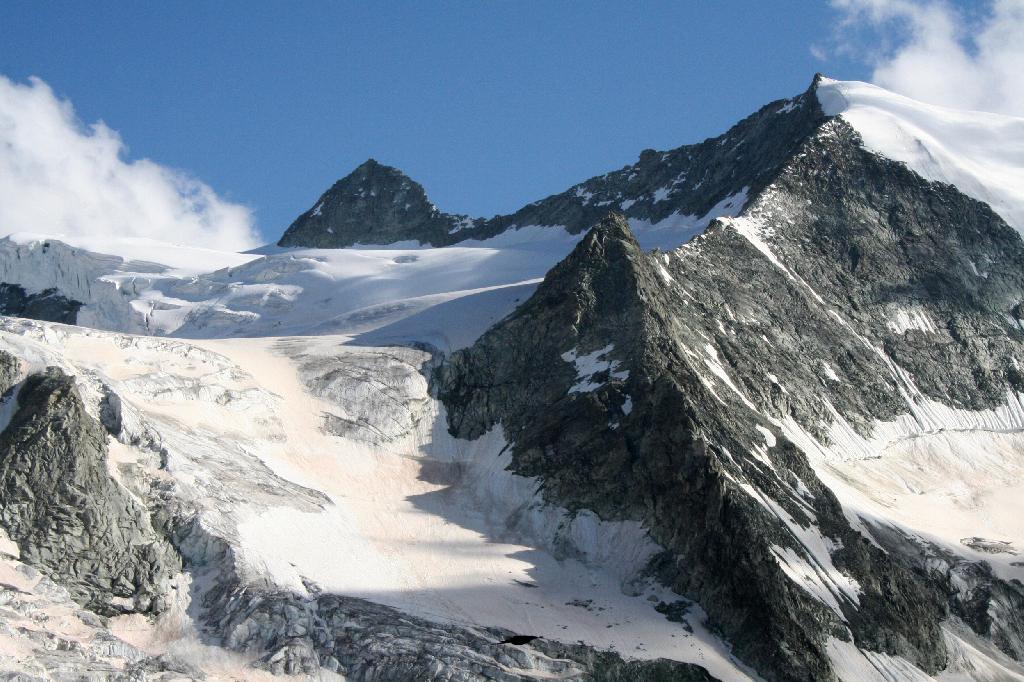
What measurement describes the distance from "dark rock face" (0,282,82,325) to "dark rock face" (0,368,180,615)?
75.6 meters

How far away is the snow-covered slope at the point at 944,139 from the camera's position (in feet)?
370

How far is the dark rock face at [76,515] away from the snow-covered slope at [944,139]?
81.1m

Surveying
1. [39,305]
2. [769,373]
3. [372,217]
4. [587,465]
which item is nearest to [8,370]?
[587,465]

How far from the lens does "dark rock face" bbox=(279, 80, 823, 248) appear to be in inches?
5143

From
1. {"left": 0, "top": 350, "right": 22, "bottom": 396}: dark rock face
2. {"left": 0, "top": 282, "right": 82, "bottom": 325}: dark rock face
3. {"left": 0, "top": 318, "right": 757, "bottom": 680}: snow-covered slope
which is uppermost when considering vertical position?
{"left": 0, "top": 282, "right": 82, "bottom": 325}: dark rock face

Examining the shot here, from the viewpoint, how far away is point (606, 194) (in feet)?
496

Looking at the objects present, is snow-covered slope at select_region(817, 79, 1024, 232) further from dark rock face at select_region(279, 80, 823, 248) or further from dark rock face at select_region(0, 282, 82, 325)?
dark rock face at select_region(0, 282, 82, 325)

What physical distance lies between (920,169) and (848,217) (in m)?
11.9

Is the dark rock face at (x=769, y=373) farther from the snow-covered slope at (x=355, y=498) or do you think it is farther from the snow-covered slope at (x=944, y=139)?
the snow-covered slope at (x=944, y=139)

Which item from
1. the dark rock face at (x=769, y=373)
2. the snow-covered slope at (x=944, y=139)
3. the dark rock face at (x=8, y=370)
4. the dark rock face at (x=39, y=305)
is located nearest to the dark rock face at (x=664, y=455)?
the dark rock face at (x=769, y=373)

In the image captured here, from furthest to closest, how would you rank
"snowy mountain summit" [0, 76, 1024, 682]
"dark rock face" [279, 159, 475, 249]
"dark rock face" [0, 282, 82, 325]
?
"dark rock face" [279, 159, 475, 249]
"dark rock face" [0, 282, 82, 325]
"snowy mountain summit" [0, 76, 1024, 682]

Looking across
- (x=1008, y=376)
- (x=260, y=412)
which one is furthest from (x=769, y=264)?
(x=260, y=412)

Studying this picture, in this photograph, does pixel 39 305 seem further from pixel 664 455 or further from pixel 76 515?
pixel 664 455

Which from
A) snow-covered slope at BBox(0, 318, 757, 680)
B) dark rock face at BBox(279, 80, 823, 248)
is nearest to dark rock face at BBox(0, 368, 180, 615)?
snow-covered slope at BBox(0, 318, 757, 680)
